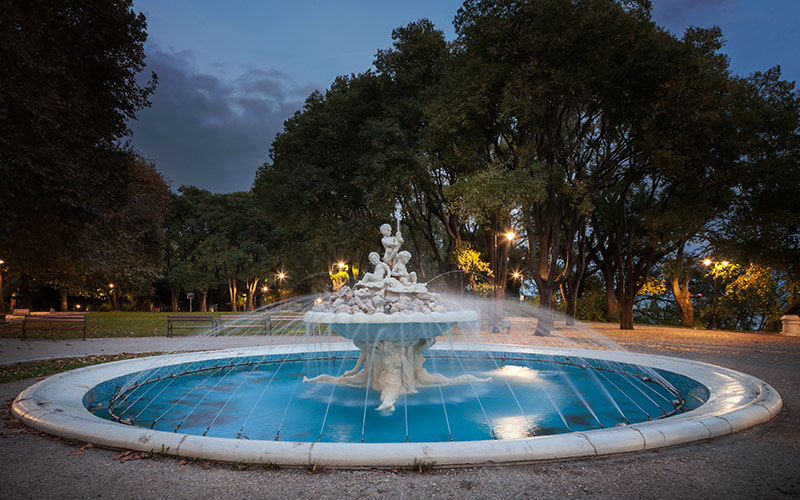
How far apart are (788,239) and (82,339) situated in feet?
99.1

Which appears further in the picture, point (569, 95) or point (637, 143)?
point (637, 143)

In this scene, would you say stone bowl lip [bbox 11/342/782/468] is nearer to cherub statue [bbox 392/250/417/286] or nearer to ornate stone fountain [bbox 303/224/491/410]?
ornate stone fountain [bbox 303/224/491/410]

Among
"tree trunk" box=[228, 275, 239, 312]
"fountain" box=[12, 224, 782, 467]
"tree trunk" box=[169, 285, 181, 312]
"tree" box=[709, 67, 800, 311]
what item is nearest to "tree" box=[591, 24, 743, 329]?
"tree" box=[709, 67, 800, 311]

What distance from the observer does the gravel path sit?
3.51 metres

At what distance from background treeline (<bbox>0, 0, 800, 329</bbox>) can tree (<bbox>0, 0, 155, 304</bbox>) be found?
3.9 inches

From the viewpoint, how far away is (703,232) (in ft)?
71.0

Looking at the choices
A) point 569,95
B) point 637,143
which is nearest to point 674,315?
point 637,143

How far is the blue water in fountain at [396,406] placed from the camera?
19.1ft

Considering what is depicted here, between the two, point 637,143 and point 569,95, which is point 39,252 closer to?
point 569,95

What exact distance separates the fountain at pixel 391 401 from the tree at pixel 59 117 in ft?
16.0

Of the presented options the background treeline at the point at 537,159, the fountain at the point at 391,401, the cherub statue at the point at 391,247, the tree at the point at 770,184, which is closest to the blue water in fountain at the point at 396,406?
the fountain at the point at 391,401

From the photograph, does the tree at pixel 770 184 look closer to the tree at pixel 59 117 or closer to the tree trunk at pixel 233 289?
the tree at pixel 59 117

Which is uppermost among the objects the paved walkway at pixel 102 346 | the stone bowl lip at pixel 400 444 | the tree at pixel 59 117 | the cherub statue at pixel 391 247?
the tree at pixel 59 117

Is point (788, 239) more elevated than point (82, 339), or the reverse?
point (788, 239)
